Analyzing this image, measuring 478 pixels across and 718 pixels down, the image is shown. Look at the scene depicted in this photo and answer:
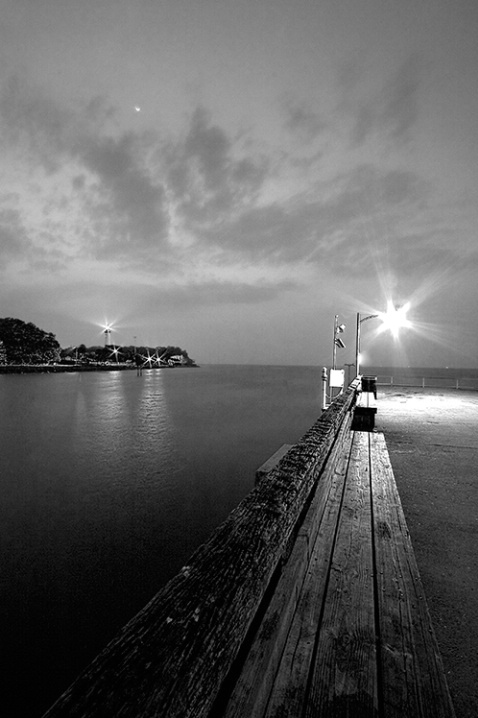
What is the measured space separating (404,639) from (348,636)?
0.31m

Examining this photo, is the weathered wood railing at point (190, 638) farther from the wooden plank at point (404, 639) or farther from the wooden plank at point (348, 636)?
the wooden plank at point (404, 639)

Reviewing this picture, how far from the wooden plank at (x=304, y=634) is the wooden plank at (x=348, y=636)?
0.04 meters

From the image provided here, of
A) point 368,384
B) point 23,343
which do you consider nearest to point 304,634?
point 368,384

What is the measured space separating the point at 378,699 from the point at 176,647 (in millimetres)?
1203

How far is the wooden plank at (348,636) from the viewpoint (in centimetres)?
144

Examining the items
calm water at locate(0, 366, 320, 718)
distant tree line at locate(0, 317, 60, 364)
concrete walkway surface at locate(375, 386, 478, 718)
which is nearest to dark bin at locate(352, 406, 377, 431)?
concrete walkway surface at locate(375, 386, 478, 718)

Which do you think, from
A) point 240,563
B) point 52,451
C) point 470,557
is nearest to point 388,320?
point 470,557

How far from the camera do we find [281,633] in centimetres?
181

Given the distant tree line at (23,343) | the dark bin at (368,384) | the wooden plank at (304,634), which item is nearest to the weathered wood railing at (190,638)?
the wooden plank at (304,634)

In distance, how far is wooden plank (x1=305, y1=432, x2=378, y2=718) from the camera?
4.72 feet

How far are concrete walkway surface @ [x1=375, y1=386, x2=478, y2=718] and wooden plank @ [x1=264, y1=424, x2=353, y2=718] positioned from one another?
907 mm

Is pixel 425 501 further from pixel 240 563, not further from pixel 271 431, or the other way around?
pixel 271 431

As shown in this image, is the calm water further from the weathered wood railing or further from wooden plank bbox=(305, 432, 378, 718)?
the weathered wood railing

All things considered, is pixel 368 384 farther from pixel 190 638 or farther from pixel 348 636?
pixel 190 638
